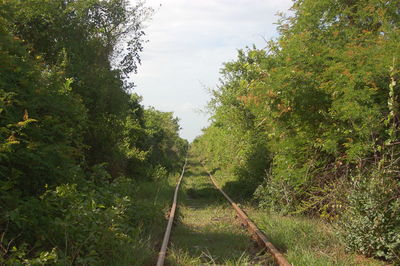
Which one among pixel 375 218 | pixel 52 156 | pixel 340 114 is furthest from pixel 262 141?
pixel 52 156

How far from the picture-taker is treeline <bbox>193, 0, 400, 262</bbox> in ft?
22.4

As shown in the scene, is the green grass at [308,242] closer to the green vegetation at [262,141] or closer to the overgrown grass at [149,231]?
the green vegetation at [262,141]

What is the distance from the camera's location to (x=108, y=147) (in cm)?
1413

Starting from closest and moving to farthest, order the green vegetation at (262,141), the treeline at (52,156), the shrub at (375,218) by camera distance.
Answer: the treeline at (52,156)
the green vegetation at (262,141)
the shrub at (375,218)

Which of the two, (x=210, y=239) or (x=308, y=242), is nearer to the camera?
(x=308, y=242)

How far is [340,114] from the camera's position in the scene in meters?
8.47

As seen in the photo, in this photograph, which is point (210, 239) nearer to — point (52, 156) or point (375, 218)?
point (375, 218)

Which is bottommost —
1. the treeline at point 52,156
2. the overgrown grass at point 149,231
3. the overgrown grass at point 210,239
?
the overgrown grass at point 210,239

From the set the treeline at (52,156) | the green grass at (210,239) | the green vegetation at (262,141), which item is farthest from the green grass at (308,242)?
the treeline at (52,156)

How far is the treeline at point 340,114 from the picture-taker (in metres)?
6.82

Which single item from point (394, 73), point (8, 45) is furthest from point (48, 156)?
point (394, 73)

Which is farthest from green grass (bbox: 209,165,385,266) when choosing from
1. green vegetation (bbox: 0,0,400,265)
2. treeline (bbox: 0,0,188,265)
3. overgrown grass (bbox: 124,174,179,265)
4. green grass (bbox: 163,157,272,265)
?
treeline (bbox: 0,0,188,265)

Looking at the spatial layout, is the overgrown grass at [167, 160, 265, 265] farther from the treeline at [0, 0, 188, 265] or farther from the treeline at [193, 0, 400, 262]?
the treeline at [193, 0, 400, 262]

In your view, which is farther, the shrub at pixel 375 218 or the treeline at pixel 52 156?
the shrub at pixel 375 218
